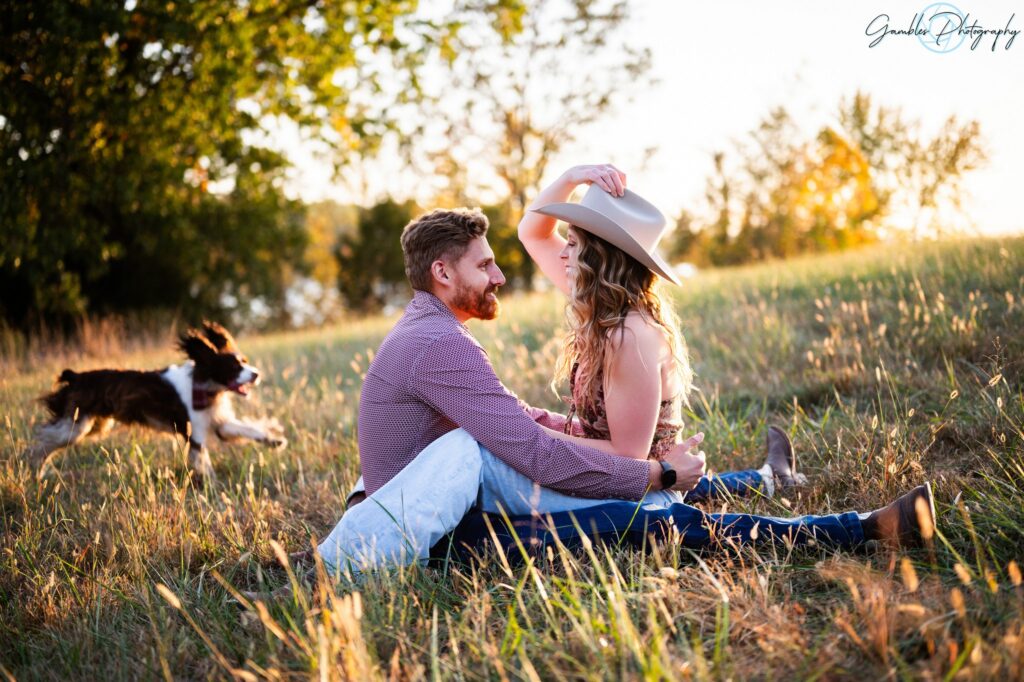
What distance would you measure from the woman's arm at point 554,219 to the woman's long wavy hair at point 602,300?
323 millimetres

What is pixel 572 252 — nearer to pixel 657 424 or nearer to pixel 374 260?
pixel 657 424

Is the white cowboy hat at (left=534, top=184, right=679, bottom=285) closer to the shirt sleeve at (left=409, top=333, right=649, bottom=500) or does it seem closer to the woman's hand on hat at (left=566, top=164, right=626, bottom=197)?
the woman's hand on hat at (left=566, top=164, right=626, bottom=197)

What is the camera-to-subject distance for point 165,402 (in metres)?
5.60

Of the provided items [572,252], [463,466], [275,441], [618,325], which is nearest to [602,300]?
[618,325]

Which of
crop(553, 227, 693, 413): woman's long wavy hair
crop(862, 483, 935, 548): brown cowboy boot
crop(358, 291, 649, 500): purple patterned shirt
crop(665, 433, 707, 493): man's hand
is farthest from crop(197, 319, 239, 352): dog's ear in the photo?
crop(862, 483, 935, 548): brown cowboy boot

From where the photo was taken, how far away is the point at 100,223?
15.2m

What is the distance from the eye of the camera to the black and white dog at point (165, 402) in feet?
18.2

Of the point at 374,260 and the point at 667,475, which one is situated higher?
the point at 374,260

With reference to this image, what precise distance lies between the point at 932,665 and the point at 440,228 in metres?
2.47

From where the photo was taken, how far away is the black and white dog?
555 cm

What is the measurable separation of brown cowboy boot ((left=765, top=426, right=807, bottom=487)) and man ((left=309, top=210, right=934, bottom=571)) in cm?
90

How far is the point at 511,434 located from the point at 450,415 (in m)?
0.29

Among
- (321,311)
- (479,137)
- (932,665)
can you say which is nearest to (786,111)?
(479,137)

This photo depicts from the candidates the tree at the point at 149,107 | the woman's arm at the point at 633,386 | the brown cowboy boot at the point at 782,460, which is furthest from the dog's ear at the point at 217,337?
the tree at the point at 149,107
